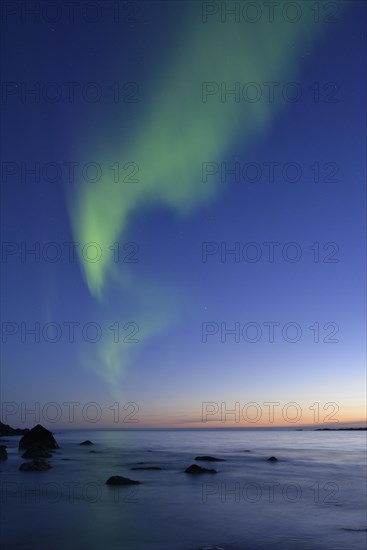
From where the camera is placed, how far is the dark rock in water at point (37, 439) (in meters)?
66.9

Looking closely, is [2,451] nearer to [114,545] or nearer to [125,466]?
[125,466]

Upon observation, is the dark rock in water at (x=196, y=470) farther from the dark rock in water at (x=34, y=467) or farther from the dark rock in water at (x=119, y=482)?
the dark rock in water at (x=34, y=467)

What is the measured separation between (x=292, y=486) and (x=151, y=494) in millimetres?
11497

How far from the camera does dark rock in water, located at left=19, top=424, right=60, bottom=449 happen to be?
220ft

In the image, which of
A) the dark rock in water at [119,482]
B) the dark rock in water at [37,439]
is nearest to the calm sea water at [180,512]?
the dark rock in water at [119,482]

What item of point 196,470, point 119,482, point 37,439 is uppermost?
point 119,482

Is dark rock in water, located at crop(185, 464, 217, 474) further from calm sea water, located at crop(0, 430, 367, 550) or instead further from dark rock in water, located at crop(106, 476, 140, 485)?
dark rock in water, located at crop(106, 476, 140, 485)

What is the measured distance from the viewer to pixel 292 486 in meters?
36.3

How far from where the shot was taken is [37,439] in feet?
221

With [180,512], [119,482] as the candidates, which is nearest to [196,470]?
[119,482]

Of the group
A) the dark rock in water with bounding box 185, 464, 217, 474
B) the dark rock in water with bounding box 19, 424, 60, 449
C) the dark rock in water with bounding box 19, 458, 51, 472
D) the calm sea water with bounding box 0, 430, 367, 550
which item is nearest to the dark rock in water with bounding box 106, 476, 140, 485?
the calm sea water with bounding box 0, 430, 367, 550

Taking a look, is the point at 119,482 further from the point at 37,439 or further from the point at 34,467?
the point at 37,439

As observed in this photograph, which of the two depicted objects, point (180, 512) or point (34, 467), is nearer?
point (180, 512)

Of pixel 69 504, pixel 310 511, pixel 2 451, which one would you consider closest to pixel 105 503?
pixel 69 504
